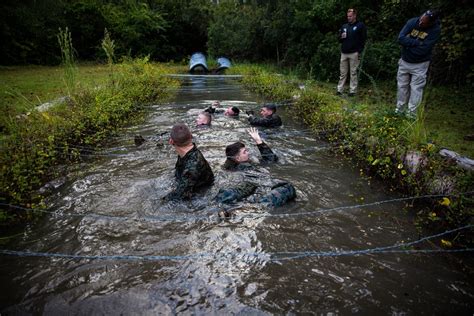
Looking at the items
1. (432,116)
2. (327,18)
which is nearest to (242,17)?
(327,18)

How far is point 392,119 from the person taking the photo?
17.5ft

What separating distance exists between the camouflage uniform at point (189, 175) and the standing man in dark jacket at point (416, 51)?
361 cm

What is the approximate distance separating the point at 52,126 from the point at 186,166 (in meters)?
2.81

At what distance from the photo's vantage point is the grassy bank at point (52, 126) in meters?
4.12

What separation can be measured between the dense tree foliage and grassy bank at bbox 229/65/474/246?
194 centimetres

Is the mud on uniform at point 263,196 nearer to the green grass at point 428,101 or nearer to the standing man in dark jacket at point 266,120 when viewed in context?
the green grass at point 428,101

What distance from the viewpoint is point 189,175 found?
426 cm

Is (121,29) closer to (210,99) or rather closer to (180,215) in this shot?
(210,99)

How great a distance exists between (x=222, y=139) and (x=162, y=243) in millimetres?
3825

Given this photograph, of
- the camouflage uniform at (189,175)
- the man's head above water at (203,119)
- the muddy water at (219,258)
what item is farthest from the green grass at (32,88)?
the camouflage uniform at (189,175)

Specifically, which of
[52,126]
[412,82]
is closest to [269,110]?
[412,82]

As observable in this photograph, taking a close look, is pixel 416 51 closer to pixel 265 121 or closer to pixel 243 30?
pixel 265 121

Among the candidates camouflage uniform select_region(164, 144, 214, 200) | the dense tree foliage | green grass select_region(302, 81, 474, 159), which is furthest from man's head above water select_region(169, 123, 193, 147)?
the dense tree foliage

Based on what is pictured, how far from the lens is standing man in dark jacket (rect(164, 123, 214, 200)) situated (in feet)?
13.7
